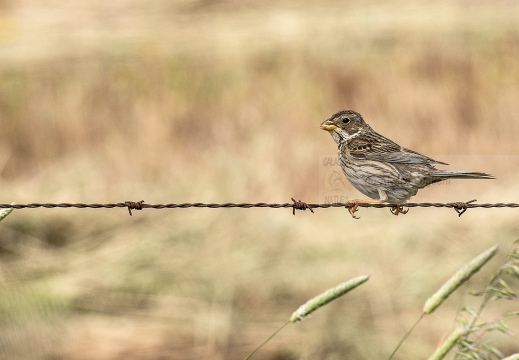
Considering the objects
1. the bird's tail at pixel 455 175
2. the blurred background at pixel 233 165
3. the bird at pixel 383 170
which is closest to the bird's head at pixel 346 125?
the bird at pixel 383 170

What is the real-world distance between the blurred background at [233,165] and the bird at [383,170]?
2159 millimetres

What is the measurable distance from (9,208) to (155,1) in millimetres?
8250

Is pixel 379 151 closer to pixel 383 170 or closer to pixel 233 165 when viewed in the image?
pixel 383 170

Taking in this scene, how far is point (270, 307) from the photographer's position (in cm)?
595

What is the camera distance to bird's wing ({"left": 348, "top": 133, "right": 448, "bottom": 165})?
3.51 m

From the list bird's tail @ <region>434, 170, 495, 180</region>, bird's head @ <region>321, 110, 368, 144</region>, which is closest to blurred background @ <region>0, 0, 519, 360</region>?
bird's head @ <region>321, 110, 368, 144</region>

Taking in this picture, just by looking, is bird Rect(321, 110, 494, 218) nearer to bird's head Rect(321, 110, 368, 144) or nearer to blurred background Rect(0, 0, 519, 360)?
bird's head Rect(321, 110, 368, 144)

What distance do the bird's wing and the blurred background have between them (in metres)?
2.14

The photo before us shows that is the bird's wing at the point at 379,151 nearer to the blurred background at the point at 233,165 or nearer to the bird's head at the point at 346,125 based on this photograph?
the bird's head at the point at 346,125

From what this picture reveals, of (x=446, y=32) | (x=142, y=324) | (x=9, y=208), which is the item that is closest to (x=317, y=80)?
(x=446, y=32)

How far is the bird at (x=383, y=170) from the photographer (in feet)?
11.2

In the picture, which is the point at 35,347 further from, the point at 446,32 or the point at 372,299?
the point at 446,32

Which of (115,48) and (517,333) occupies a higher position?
(115,48)

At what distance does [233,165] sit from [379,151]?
374 cm
